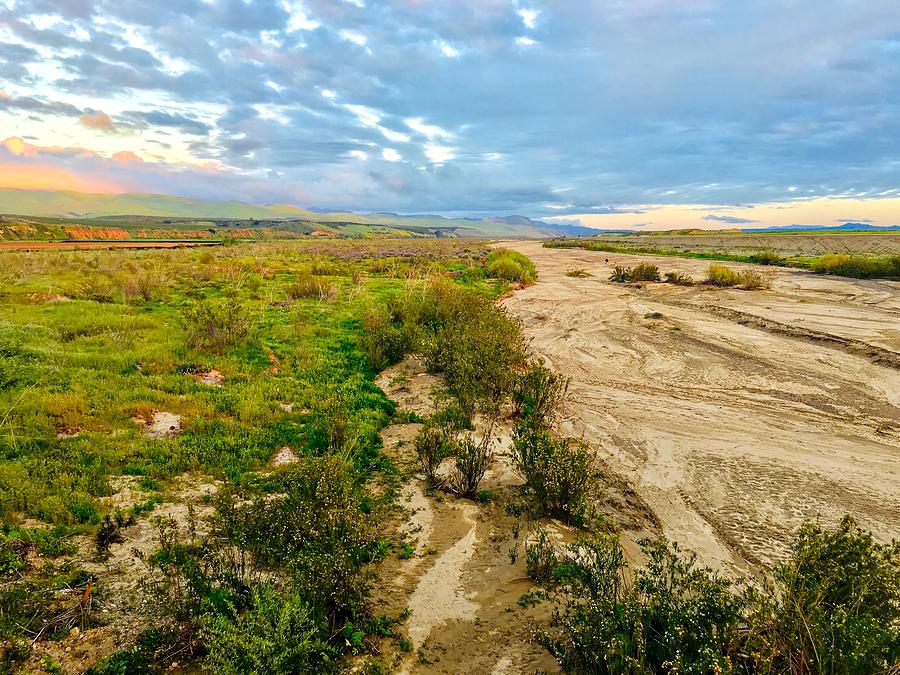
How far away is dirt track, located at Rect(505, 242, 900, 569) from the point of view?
5824 millimetres

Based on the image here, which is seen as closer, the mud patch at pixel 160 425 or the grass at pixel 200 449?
the grass at pixel 200 449

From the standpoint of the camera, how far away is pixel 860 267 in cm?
2766

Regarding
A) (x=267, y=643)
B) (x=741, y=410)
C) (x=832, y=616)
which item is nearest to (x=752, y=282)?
(x=741, y=410)

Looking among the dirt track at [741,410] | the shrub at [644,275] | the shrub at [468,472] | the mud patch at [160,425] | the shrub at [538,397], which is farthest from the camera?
the shrub at [644,275]

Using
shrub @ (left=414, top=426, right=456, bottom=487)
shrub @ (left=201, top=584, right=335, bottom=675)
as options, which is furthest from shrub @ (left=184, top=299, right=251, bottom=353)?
shrub @ (left=201, top=584, right=335, bottom=675)

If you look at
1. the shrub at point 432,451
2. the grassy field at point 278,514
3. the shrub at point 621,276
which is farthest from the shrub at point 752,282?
the shrub at point 432,451

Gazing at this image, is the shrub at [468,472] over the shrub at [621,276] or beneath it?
beneath

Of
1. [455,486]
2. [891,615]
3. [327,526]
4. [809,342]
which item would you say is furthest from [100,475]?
[809,342]

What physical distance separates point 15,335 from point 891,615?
1559cm

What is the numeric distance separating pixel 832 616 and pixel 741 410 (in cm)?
726

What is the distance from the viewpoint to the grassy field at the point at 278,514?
301 centimetres

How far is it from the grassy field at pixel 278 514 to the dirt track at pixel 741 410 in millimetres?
872

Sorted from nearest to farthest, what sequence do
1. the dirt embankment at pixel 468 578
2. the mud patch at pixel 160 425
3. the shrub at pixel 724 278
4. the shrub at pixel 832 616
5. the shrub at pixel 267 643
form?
1. the shrub at pixel 832 616
2. the shrub at pixel 267 643
3. the dirt embankment at pixel 468 578
4. the mud patch at pixel 160 425
5. the shrub at pixel 724 278

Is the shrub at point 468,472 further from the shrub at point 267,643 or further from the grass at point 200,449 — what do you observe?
the shrub at point 267,643
